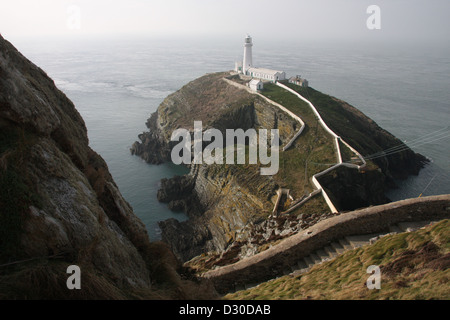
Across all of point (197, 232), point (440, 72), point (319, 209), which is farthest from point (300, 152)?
point (440, 72)

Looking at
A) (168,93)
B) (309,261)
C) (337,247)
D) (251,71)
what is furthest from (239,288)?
(168,93)

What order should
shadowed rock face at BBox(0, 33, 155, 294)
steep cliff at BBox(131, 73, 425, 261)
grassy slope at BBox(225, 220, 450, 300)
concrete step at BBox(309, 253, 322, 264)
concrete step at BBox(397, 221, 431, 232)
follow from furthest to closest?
steep cliff at BBox(131, 73, 425, 261) < concrete step at BBox(397, 221, 431, 232) < concrete step at BBox(309, 253, 322, 264) < grassy slope at BBox(225, 220, 450, 300) < shadowed rock face at BBox(0, 33, 155, 294)

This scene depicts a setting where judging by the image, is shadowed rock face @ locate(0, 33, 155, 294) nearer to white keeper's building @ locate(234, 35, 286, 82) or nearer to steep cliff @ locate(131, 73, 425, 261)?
steep cliff @ locate(131, 73, 425, 261)

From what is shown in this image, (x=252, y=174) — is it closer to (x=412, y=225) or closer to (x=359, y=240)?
(x=359, y=240)

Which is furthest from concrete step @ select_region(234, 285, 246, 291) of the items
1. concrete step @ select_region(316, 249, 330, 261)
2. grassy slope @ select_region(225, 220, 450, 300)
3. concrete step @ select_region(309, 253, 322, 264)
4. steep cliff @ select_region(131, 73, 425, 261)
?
steep cliff @ select_region(131, 73, 425, 261)

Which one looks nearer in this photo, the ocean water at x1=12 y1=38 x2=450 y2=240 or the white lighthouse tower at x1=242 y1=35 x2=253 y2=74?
the ocean water at x1=12 y1=38 x2=450 y2=240

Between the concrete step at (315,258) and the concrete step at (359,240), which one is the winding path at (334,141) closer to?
the concrete step at (359,240)

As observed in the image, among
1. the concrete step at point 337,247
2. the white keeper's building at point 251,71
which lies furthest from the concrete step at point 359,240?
the white keeper's building at point 251,71
